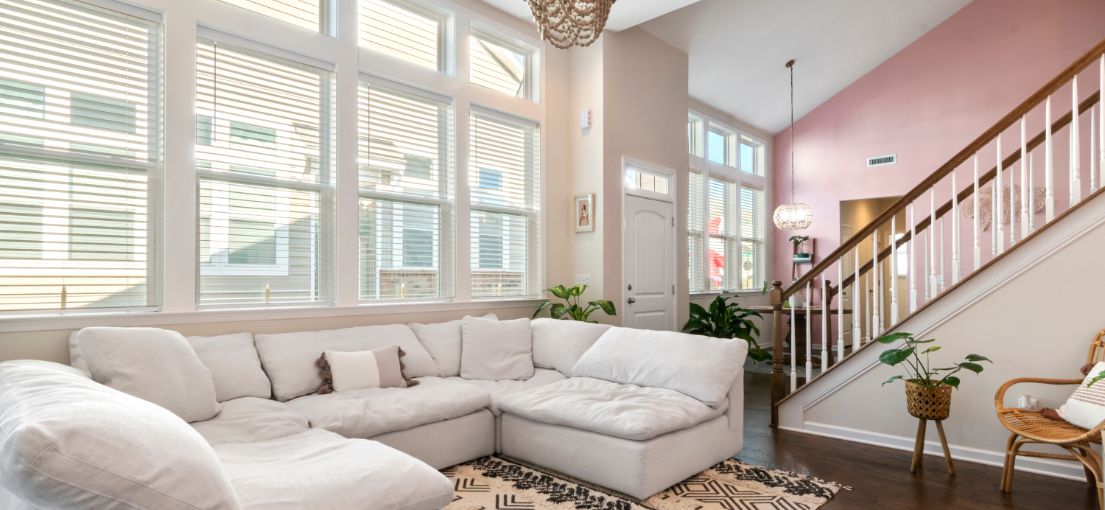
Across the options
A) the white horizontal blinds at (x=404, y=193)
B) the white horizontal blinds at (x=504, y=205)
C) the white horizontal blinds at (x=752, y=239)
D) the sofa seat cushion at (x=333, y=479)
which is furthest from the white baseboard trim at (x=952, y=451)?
the white horizontal blinds at (x=752, y=239)

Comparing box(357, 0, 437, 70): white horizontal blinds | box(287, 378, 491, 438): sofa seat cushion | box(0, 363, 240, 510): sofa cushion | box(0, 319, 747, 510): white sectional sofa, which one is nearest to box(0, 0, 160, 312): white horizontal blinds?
box(0, 319, 747, 510): white sectional sofa

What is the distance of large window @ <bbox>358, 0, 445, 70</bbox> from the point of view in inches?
166

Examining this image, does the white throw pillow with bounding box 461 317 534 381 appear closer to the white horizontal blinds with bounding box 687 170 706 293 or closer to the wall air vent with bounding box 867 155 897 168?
the white horizontal blinds with bounding box 687 170 706 293

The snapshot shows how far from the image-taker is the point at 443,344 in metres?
4.06

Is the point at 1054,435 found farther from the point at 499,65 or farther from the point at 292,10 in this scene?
the point at 292,10

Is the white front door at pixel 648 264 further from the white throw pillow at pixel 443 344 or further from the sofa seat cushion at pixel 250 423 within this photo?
the sofa seat cushion at pixel 250 423

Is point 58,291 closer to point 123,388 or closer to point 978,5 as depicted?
point 123,388

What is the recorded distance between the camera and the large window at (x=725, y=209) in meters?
7.71

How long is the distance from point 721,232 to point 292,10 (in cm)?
603

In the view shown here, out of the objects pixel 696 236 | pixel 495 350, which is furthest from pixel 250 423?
pixel 696 236

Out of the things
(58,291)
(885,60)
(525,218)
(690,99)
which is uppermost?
(885,60)

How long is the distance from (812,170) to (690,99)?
93.0 inches

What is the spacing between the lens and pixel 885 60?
7.73 metres

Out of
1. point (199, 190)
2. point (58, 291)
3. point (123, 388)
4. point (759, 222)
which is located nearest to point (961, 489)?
point (123, 388)
